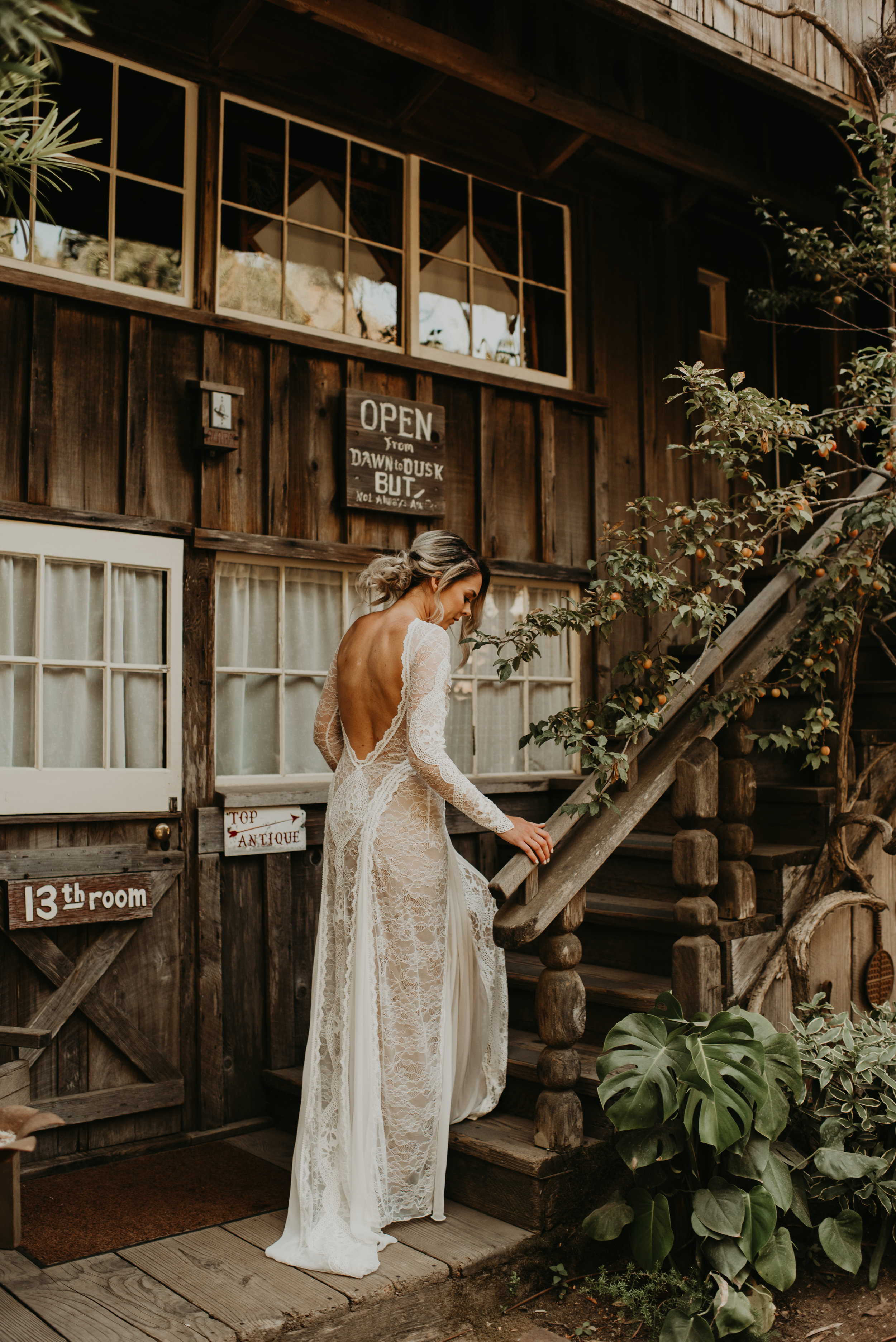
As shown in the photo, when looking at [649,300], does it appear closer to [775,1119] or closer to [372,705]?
[372,705]

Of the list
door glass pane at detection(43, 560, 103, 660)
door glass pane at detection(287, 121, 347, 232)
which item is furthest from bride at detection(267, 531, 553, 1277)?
door glass pane at detection(287, 121, 347, 232)

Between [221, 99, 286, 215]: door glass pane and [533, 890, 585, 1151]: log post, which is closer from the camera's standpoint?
[533, 890, 585, 1151]: log post

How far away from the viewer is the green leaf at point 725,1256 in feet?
10.1

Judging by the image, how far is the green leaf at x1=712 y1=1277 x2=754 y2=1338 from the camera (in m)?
2.99

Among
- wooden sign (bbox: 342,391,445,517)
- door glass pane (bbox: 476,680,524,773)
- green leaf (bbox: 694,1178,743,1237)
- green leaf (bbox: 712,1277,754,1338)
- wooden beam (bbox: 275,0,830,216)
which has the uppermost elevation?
wooden beam (bbox: 275,0,830,216)

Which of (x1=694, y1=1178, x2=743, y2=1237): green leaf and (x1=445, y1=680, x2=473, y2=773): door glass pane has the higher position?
(x1=445, y1=680, x2=473, y2=773): door glass pane

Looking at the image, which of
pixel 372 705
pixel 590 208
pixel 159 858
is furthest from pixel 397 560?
pixel 590 208

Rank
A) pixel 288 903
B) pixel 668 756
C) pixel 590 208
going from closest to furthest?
pixel 668 756
pixel 288 903
pixel 590 208

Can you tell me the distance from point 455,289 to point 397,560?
2.44 metres

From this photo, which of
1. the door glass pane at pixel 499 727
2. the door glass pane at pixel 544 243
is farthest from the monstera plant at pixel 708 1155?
the door glass pane at pixel 544 243

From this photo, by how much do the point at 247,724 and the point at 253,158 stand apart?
252cm

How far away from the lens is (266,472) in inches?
187

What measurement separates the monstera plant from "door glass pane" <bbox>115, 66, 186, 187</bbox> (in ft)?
12.6

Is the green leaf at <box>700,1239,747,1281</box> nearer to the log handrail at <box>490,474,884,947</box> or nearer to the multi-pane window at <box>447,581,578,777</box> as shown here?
the log handrail at <box>490,474,884,947</box>
